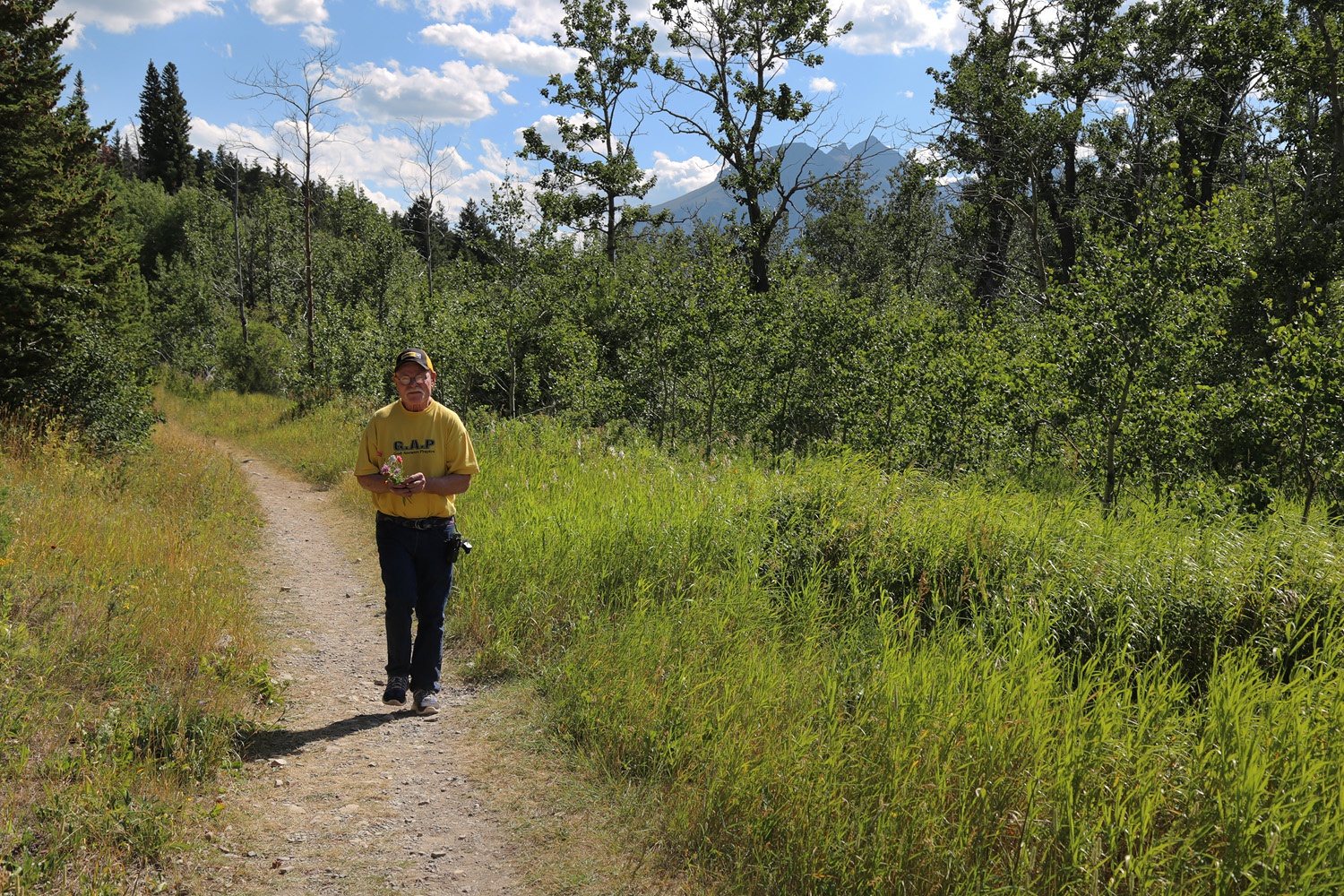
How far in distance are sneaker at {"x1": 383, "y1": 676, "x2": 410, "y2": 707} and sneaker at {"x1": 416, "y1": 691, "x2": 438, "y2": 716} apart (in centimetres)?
9

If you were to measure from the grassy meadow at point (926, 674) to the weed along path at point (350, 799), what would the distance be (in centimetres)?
72

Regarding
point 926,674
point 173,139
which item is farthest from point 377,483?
point 173,139

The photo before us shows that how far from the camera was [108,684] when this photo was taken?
13.8 ft

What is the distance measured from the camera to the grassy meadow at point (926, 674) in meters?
2.94

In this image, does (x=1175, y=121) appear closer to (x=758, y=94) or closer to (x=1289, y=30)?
(x=1289, y=30)

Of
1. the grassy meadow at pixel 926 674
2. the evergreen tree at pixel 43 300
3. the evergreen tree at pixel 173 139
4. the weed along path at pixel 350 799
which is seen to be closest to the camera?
the grassy meadow at pixel 926 674

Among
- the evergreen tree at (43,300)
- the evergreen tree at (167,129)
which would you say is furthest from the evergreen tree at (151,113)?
the evergreen tree at (43,300)

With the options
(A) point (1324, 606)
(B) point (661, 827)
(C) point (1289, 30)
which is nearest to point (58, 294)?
(B) point (661, 827)

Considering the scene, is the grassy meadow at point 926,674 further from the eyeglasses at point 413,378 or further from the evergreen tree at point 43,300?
the evergreen tree at point 43,300

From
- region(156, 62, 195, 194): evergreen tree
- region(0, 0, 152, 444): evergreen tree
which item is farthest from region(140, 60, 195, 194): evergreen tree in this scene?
region(0, 0, 152, 444): evergreen tree

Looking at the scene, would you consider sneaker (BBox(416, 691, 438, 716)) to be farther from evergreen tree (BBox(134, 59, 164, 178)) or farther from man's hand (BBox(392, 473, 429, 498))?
evergreen tree (BBox(134, 59, 164, 178))

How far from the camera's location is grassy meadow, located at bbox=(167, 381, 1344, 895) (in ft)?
9.63

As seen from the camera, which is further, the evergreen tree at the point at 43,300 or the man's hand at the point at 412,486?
the evergreen tree at the point at 43,300

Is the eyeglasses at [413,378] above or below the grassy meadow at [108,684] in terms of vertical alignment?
above
